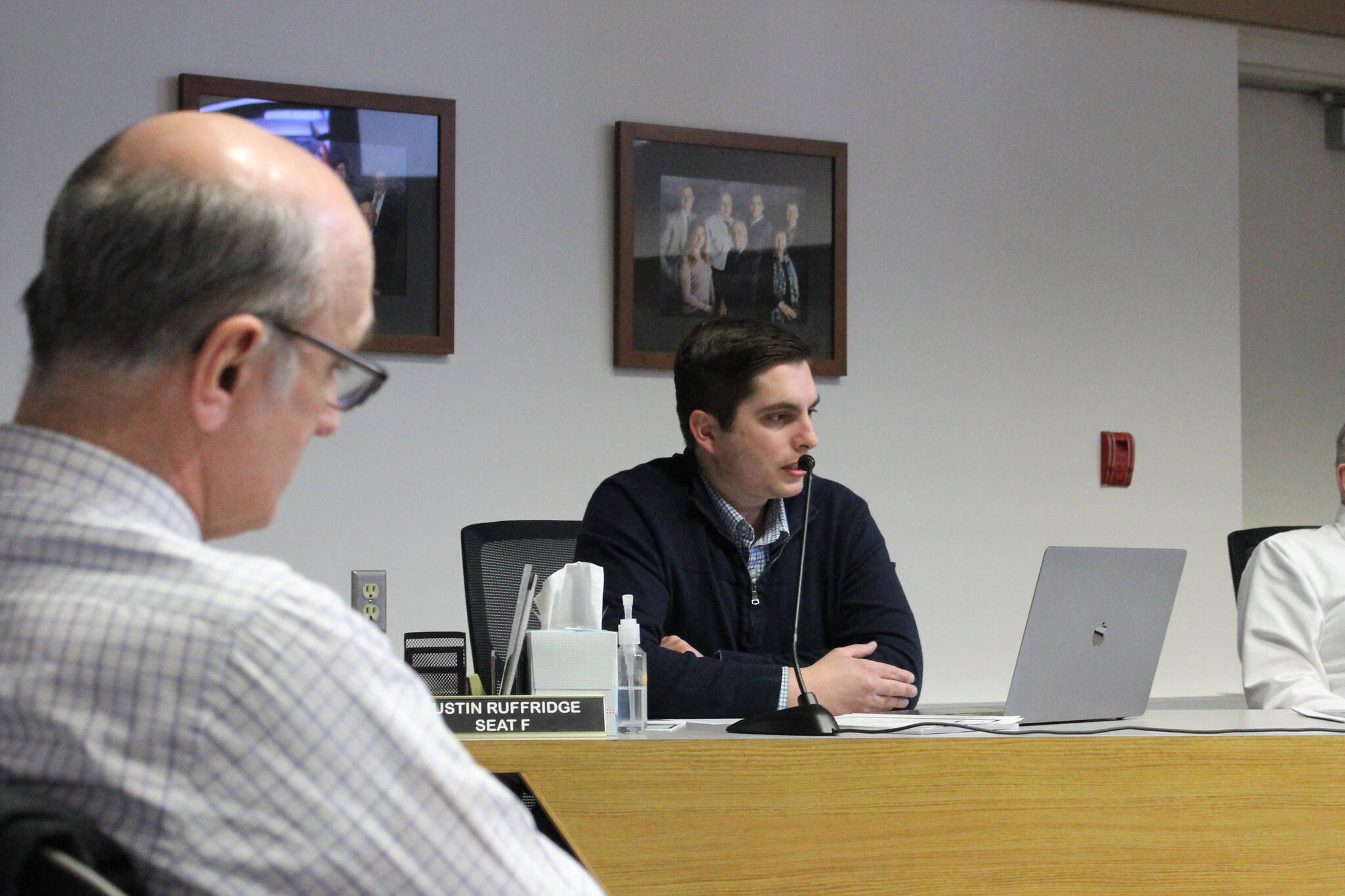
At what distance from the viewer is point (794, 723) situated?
1.60 metres

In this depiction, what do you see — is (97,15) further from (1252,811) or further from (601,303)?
(1252,811)

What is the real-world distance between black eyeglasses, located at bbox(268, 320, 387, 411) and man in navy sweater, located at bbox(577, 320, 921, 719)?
147 centimetres

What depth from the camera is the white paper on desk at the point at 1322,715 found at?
1910 mm

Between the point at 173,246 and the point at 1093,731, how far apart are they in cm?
138

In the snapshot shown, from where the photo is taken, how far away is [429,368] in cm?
332

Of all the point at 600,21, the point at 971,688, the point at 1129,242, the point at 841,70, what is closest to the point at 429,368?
the point at 600,21

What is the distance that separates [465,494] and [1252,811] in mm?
2178

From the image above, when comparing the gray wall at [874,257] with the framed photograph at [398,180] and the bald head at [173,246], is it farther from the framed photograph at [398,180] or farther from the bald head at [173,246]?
the bald head at [173,246]

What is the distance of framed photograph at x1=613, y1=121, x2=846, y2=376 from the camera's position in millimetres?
3475

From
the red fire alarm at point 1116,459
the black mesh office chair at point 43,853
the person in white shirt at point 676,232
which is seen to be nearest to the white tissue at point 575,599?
the black mesh office chair at point 43,853

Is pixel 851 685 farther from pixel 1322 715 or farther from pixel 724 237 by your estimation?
pixel 724 237

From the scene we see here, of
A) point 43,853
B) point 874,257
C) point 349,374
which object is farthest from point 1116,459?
point 43,853

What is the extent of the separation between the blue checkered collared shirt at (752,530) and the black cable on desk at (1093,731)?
728mm

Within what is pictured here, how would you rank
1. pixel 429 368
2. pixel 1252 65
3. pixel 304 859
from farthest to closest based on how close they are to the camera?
pixel 1252 65, pixel 429 368, pixel 304 859
